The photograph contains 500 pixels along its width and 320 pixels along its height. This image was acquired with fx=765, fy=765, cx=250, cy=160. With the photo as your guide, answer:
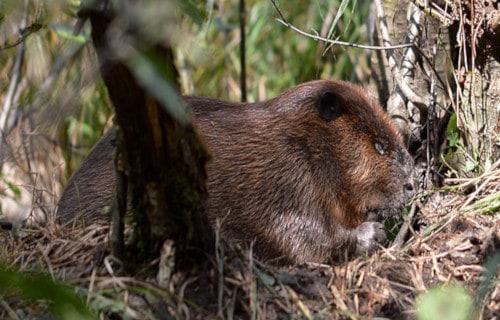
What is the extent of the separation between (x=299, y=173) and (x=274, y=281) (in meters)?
1.14

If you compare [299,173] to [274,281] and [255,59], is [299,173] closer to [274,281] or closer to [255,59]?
[274,281]

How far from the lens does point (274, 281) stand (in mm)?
2812

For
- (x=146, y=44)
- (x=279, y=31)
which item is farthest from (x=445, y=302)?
(x=279, y=31)

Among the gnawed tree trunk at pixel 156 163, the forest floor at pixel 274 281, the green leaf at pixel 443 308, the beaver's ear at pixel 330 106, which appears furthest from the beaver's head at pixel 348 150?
the green leaf at pixel 443 308

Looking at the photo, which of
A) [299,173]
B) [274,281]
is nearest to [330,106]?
[299,173]

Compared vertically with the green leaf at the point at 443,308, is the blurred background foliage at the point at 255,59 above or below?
above

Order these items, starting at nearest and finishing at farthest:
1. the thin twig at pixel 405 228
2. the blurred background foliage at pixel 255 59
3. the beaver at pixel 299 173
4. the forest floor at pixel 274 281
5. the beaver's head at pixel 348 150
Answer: the forest floor at pixel 274 281 < the beaver at pixel 299 173 < the thin twig at pixel 405 228 < the beaver's head at pixel 348 150 < the blurred background foliage at pixel 255 59

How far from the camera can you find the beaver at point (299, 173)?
12.3 feet

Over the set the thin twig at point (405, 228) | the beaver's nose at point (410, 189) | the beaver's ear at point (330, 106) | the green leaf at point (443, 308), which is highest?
the beaver's ear at point (330, 106)

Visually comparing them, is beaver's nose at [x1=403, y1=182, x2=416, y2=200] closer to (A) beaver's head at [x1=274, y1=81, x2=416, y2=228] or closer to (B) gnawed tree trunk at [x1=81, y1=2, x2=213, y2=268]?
(A) beaver's head at [x1=274, y1=81, x2=416, y2=228]

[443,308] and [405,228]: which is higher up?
[443,308]

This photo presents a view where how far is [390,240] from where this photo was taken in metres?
4.25

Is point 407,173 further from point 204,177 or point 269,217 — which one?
point 204,177

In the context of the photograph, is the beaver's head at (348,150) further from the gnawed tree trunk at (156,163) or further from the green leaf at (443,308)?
the green leaf at (443,308)
